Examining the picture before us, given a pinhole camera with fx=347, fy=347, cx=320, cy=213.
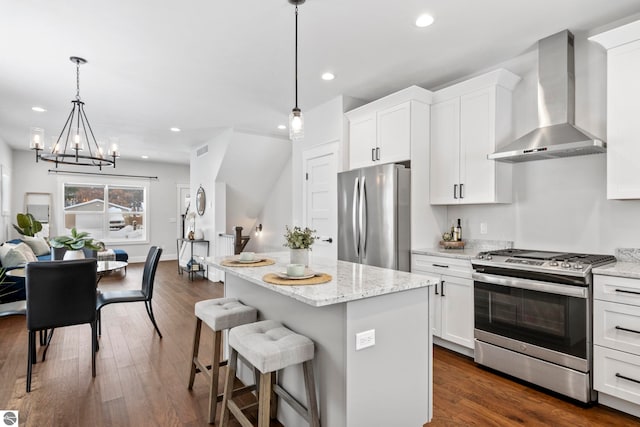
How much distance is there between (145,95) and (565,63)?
172 inches

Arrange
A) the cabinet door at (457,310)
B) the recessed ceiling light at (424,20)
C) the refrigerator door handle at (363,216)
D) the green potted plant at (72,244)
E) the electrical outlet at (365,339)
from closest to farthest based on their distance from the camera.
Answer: the electrical outlet at (365,339) < the recessed ceiling light at (424,20) < the cabinet door at (457,310) < the green potted plant at (72,244) < the refrigerator door handle at (363,216)

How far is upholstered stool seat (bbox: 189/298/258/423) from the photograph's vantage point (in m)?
2.21

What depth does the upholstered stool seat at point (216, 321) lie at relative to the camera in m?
2.21

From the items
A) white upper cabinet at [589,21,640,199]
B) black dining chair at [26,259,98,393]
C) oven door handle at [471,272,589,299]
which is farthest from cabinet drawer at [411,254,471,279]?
black dining chair at [26,259,98,393]

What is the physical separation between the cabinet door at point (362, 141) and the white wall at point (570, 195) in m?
1.35

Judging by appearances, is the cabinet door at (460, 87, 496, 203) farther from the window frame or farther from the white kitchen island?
the window frame

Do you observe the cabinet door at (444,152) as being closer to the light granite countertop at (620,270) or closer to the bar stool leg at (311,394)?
the light granite countertop at (620,270)

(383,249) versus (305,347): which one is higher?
(383,249)

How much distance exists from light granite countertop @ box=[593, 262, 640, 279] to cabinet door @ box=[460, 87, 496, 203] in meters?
1.02

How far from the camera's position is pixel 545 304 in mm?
2537

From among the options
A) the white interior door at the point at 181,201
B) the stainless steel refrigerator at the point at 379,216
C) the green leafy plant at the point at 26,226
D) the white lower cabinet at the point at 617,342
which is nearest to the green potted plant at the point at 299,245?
the stainless steel refrigerator at the point at 379,216

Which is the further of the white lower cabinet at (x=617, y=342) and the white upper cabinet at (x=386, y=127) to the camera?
the white upper cabinet at (x=386, y=127)

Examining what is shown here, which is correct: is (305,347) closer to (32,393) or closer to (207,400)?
(207,400)

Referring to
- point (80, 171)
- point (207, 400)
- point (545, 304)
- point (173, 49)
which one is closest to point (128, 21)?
point (173, 49)
